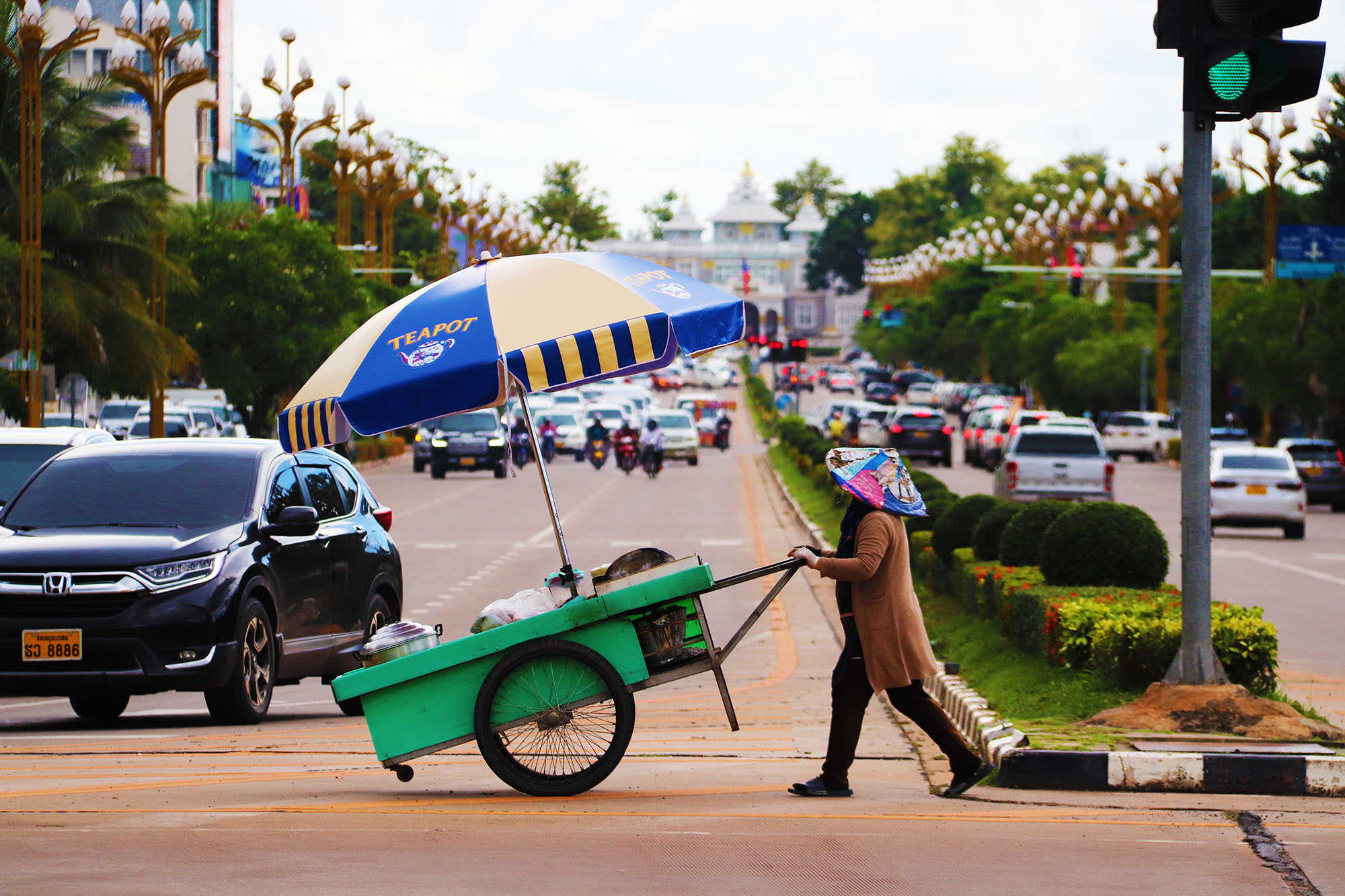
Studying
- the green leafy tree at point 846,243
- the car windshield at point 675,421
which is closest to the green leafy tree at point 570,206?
the green leafy tree at point 846,243

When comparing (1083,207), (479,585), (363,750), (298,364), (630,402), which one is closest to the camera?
(363,750)

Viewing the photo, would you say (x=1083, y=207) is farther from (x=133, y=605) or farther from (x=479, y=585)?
(x=133, y=605)

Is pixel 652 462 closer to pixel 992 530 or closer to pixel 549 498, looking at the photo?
pixel 992 530

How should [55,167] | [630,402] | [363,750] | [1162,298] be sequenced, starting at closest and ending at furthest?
[363,750], [55,167], [1162,298], [630,402]

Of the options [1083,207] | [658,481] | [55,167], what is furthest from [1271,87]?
[1083,207]

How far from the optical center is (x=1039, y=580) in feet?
41.3

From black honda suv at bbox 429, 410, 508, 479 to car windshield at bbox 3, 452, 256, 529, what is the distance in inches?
1295

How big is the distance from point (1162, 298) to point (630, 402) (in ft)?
62.4

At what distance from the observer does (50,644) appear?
9312 millimetres

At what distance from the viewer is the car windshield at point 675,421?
51750 millimetres

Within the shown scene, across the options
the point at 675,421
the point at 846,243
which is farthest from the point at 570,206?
the point at 675,421

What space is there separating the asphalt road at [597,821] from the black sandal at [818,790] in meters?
0.08

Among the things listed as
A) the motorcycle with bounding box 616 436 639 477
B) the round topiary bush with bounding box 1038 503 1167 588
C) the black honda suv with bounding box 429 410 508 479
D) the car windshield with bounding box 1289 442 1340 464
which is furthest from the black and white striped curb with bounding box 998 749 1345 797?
the motorcycle with bounding box 616 436 639 477

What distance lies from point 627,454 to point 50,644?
119 ft
